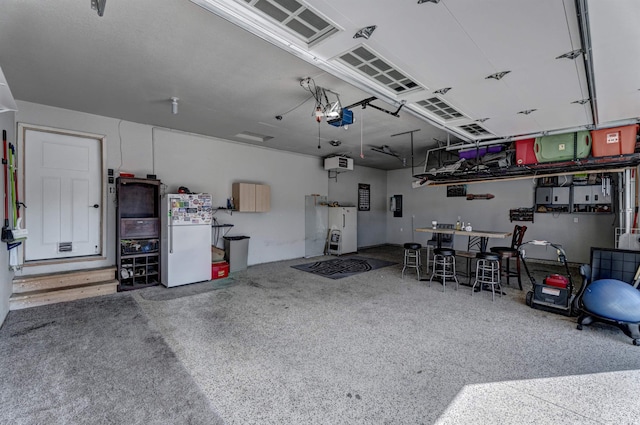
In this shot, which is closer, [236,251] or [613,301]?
[613,301]

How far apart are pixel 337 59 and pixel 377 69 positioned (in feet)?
1.47

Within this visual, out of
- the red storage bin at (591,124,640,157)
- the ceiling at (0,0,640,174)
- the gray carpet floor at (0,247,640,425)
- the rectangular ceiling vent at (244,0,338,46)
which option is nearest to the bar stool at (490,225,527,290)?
the gray carpet floor at (0,247,640,425)

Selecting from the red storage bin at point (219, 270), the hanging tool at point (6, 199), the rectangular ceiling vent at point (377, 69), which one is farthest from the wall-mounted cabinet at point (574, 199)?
the hanging tool at point (6, 199)

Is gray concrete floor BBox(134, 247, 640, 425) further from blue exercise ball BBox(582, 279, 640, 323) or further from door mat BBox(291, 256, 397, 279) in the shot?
door mat BBox(291, 256, 397, 279)

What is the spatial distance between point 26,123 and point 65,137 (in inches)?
18.5

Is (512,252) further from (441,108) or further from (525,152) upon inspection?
(441,108)

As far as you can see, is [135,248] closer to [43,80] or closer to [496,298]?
[43,80]

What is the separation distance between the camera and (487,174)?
612 cm

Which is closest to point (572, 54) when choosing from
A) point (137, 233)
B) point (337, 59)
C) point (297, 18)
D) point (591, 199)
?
point (337, 59)

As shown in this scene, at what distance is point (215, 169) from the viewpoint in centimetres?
623

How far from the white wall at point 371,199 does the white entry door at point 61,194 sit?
19.1 feet

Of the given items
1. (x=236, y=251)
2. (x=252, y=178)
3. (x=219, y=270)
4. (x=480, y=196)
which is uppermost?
(x=252, y=178)

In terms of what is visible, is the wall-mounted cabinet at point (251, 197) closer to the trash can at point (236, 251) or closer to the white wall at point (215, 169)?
the white wall at point (215, 169)

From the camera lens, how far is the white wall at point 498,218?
647cm
